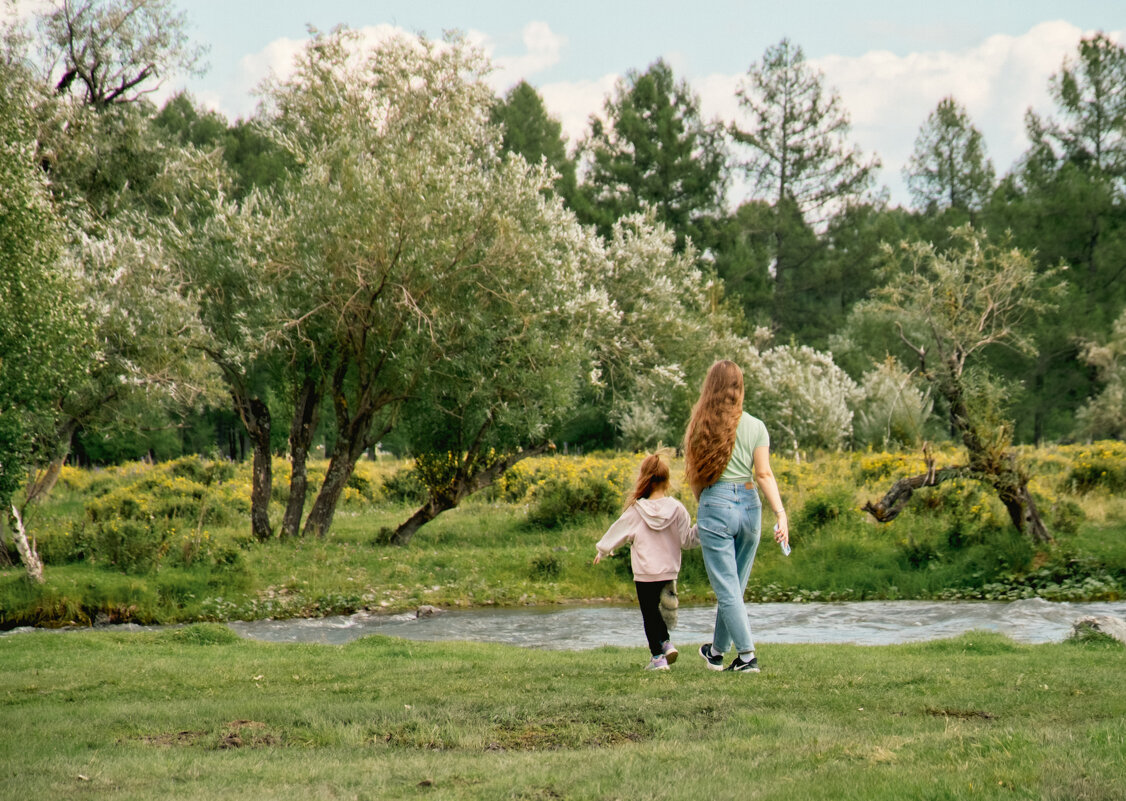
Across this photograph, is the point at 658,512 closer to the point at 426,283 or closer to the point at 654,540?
the point at 654,540

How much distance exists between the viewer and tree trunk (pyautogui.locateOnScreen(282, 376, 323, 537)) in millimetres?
25891

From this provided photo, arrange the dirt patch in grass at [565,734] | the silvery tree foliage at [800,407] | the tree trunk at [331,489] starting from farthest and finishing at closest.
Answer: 1. the silvery tree foliage at [800,407]
2. the tree trunk at [331,489]
3. the dirt patch in grass at [565,734]

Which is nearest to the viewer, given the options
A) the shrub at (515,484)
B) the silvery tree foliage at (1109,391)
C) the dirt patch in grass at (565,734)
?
the dirt patch in grass at (565,734)

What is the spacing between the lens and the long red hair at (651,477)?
9664 mm

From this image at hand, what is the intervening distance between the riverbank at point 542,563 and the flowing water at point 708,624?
1.04 meters

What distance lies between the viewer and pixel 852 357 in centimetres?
5538

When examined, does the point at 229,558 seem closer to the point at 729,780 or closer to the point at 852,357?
the point at 729,780

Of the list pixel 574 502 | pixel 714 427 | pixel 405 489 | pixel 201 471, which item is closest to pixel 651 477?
pixel 714 427

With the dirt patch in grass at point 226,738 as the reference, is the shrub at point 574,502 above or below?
above

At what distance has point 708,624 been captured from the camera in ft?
59.9

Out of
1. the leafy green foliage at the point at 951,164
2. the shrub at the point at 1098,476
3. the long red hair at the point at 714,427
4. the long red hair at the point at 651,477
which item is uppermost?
the leafy green foliage at the point at 951,164

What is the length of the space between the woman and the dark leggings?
71cm

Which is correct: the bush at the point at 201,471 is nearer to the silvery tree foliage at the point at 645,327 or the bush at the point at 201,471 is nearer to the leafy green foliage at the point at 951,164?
the silvery tree foliage at the point at 645,327

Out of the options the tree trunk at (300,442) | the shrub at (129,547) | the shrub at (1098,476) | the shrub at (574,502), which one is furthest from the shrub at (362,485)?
the shrub at (1098,476)
